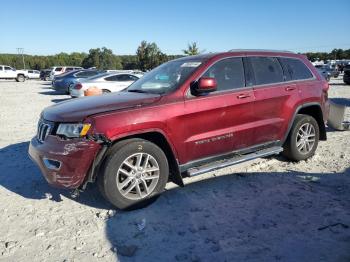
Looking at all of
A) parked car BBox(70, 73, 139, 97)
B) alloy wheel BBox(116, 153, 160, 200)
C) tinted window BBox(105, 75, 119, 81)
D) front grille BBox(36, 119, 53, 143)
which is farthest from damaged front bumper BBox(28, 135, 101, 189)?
tinted window BBox(105, 75, 119, 81)

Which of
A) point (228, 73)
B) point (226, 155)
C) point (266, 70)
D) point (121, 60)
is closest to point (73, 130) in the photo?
point (226, 155)

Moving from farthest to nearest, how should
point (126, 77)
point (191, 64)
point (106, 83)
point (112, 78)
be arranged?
point (126, 77) → point (112, 78) → point (106, 83) → point (191, 64)

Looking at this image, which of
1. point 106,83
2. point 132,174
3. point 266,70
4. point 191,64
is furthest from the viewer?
Result: point 106,83

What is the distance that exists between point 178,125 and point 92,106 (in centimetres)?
104

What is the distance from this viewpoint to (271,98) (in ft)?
17.4

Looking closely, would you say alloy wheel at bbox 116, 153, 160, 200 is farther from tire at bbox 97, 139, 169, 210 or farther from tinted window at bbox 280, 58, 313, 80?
tinted window at bbox 280, 58, 313, 80

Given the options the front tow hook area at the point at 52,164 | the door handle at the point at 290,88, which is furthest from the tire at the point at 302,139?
the front tow hook area at the point at 52,164

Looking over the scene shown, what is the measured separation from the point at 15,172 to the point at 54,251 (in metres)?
2.74

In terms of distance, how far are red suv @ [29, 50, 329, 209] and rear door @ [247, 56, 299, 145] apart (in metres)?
0.01

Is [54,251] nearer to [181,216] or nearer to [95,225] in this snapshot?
[95,225]

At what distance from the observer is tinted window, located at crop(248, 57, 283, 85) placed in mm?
5352

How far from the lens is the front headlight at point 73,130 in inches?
155

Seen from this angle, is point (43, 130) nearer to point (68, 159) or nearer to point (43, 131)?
point (43, 131)

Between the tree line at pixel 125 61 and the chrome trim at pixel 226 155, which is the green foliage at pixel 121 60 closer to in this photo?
the tree line at pixel 125 61
